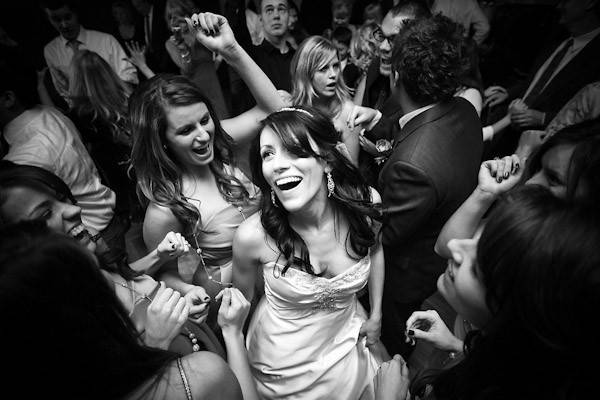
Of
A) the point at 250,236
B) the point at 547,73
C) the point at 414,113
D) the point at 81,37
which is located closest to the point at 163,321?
the point at 250,236

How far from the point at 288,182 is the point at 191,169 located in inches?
26.8

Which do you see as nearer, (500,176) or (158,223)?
(500,176)

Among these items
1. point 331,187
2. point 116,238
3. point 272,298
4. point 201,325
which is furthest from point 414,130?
point 116,238

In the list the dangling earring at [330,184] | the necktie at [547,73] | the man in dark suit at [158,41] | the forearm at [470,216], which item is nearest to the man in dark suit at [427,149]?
the forearm at [470,216]

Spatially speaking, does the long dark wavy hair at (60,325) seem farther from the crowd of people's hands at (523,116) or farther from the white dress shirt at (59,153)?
the crowd of people's hands at (523,116)

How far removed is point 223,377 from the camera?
1.00 meters

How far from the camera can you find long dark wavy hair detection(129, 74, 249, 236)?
5.96 ft

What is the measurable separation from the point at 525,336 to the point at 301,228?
3.38ft

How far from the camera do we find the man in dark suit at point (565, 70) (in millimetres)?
2723

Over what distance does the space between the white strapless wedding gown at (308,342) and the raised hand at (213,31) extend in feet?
3.69

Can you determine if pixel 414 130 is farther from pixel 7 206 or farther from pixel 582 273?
pixel 7 206

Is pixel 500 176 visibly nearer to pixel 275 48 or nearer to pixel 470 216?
pixel 470 216

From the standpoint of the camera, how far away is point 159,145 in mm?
1843

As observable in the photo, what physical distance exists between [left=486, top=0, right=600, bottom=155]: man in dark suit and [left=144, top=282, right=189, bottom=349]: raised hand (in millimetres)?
2905
